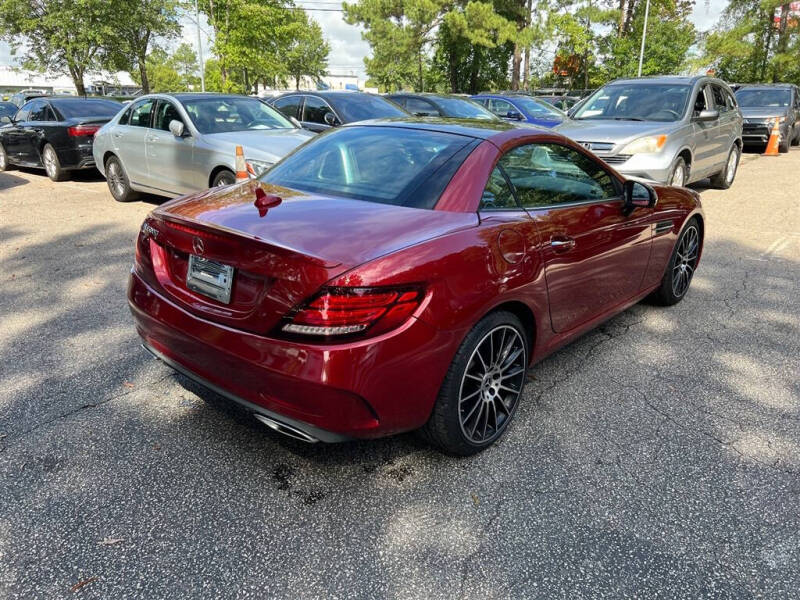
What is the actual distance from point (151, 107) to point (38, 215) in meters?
2.16

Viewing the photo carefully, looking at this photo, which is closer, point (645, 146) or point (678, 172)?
point (645, 146)

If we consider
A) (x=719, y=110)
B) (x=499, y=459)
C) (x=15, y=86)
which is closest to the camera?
(x=499, y=459)

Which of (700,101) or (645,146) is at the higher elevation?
(700,101)

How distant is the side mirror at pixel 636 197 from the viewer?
3658 millimetres

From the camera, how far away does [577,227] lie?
3.23 meters

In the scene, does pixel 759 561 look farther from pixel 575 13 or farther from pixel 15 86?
pixel 15 86

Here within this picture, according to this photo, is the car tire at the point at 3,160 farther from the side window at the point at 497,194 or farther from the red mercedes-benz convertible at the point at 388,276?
the side window at the point at 497,194

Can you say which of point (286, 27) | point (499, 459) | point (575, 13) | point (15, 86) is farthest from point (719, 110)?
point (15, 86)

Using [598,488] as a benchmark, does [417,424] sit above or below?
above

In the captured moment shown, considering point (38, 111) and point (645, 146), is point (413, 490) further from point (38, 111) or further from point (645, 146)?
point (38, 111)

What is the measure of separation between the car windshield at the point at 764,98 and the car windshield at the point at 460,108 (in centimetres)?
969

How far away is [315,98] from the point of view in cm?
966

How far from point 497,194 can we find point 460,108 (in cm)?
967

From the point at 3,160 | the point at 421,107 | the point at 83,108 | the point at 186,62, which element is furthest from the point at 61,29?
the point at 186,62
